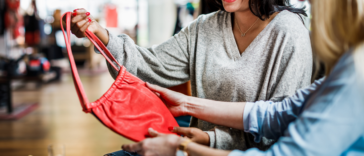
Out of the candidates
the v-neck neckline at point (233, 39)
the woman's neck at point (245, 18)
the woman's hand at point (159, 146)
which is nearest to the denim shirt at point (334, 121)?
the woman's hand at point (159, 146)

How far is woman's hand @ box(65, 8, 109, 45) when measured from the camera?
972 mm

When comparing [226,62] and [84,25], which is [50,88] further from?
[226,62]

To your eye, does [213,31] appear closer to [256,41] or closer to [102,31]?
[256,41]

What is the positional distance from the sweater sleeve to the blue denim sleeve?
1.35ft

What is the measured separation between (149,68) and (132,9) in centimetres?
1109

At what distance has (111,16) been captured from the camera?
10.1 meters

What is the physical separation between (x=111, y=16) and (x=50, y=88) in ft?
18.7

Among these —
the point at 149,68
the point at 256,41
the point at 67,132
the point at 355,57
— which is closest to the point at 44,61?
the point at 67,132

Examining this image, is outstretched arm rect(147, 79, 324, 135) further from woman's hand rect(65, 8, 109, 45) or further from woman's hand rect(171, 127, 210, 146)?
woman's hand rect(65, 8, 109, 45)

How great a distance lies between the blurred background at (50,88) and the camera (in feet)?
7.83

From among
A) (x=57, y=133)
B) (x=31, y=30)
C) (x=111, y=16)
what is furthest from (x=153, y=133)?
(x=111, y=16)

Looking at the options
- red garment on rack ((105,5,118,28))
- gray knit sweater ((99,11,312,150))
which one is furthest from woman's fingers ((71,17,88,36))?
red garment on rack ((105,5,118,28))

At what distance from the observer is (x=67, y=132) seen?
2723 mm

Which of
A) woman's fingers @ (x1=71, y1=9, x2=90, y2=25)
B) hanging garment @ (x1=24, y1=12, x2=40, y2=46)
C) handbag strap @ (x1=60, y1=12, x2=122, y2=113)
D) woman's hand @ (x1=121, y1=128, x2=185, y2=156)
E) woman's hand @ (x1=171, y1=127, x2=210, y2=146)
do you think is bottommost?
hanging garment @ (x1=24, y1=12, x2=40, y2=46)
